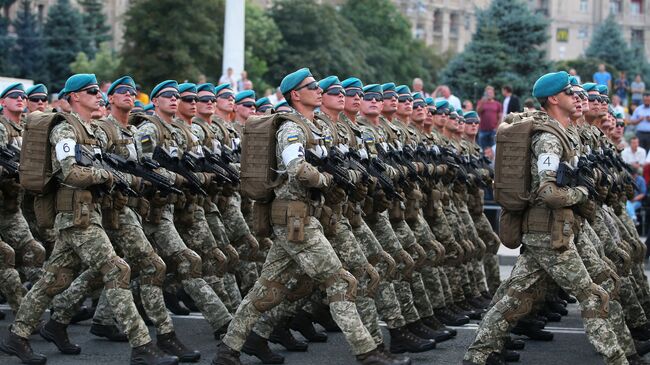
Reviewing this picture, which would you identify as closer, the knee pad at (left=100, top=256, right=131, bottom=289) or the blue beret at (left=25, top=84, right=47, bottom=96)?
the knee pad at (left=100, top=256, right=131, bottom=289)

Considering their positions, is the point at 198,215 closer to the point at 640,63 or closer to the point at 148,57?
the point at 148,57

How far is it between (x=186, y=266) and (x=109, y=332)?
3.64ft

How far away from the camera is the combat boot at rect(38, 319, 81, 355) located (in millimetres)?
11289

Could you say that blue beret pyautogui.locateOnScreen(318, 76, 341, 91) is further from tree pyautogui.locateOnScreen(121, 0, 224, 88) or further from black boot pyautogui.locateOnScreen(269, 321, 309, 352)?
tree pyautogui.locateOnScreen(121, 0, 224, 88)

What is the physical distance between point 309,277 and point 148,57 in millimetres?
41051

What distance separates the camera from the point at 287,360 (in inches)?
441

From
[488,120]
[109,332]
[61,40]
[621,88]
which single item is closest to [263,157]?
[109,332]

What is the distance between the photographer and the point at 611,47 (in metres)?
53.6

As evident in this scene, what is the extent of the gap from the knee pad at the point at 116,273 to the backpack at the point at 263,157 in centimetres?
100

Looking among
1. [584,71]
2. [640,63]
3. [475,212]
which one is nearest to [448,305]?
[475,212]

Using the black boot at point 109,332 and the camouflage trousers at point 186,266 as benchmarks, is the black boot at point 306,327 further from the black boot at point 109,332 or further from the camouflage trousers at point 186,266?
the black boot at point 109,332

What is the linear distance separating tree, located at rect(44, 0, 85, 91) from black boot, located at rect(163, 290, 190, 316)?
4529 cm

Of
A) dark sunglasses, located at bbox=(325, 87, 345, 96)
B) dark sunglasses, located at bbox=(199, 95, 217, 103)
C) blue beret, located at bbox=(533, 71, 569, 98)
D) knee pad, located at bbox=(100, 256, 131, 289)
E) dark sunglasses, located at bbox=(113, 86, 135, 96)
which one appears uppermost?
blue beret, located at bbox=(533, 71, 569, 98)

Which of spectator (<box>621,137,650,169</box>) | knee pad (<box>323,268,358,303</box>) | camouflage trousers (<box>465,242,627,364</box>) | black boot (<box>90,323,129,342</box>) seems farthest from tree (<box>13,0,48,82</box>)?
camouflage trousers (<box>465,242,627,364</box>)
